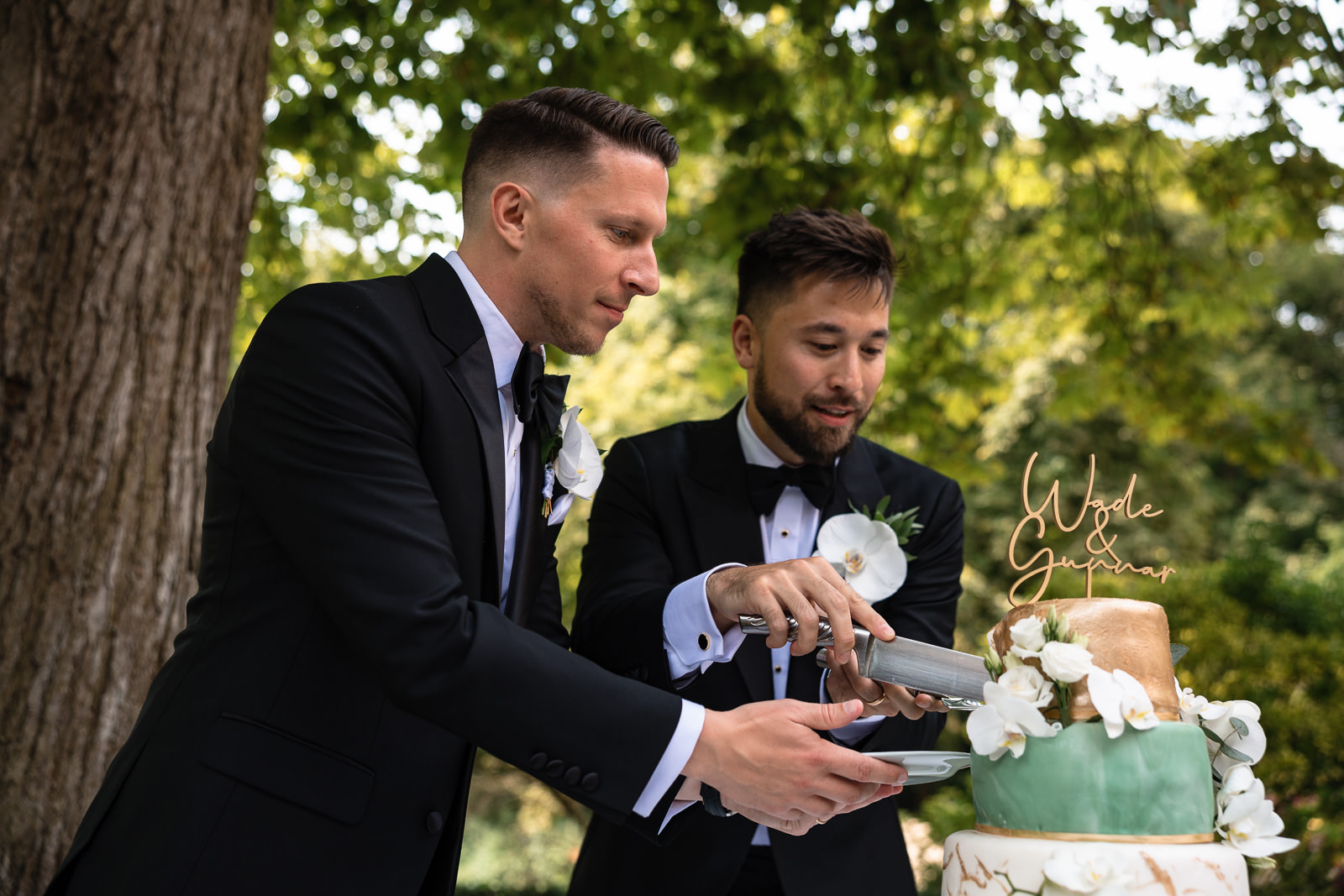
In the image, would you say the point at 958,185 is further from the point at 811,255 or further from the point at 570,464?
the point at 570,464

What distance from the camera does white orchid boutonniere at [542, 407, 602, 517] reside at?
2.53 m

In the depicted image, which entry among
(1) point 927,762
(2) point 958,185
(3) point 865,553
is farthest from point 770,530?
(2) point 958,185

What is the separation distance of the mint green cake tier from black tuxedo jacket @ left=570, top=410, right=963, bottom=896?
3.43 ft

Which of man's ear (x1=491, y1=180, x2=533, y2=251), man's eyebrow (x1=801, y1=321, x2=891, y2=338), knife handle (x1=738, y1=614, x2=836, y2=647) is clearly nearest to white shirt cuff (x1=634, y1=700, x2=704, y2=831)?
knife handle (x1=738, y1=614, x2=836, y2=647)

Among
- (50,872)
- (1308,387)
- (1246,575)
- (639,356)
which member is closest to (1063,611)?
(50,872)

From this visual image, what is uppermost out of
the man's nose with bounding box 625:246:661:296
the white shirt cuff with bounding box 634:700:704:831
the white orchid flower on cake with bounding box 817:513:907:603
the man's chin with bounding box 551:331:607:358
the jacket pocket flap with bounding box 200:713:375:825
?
the man's nose with bounding box 625:246:661:296

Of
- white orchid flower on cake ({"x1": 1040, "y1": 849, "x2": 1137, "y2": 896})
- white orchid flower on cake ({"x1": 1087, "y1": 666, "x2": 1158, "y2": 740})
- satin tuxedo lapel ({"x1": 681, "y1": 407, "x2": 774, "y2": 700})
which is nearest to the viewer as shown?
white orchid flower on cake ({"x1": 1040, "y1": 849, "x2": 1137, "y2": 896})

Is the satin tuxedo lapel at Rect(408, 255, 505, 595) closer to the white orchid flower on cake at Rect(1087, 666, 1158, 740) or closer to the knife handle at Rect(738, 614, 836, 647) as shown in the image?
the knife handle at Rect(738, 614, 836, 647)

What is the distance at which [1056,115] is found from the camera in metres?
7.71

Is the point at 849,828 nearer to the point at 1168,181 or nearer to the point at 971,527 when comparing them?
the point at 1168,181

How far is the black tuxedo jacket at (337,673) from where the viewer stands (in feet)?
6.11

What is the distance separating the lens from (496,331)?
2.42 metres

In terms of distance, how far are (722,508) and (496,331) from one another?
1.02 meters

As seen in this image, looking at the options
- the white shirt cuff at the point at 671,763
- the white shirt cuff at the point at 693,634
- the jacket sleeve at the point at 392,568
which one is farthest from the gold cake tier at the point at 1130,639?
the white shirt cuff at the point at 693,634
